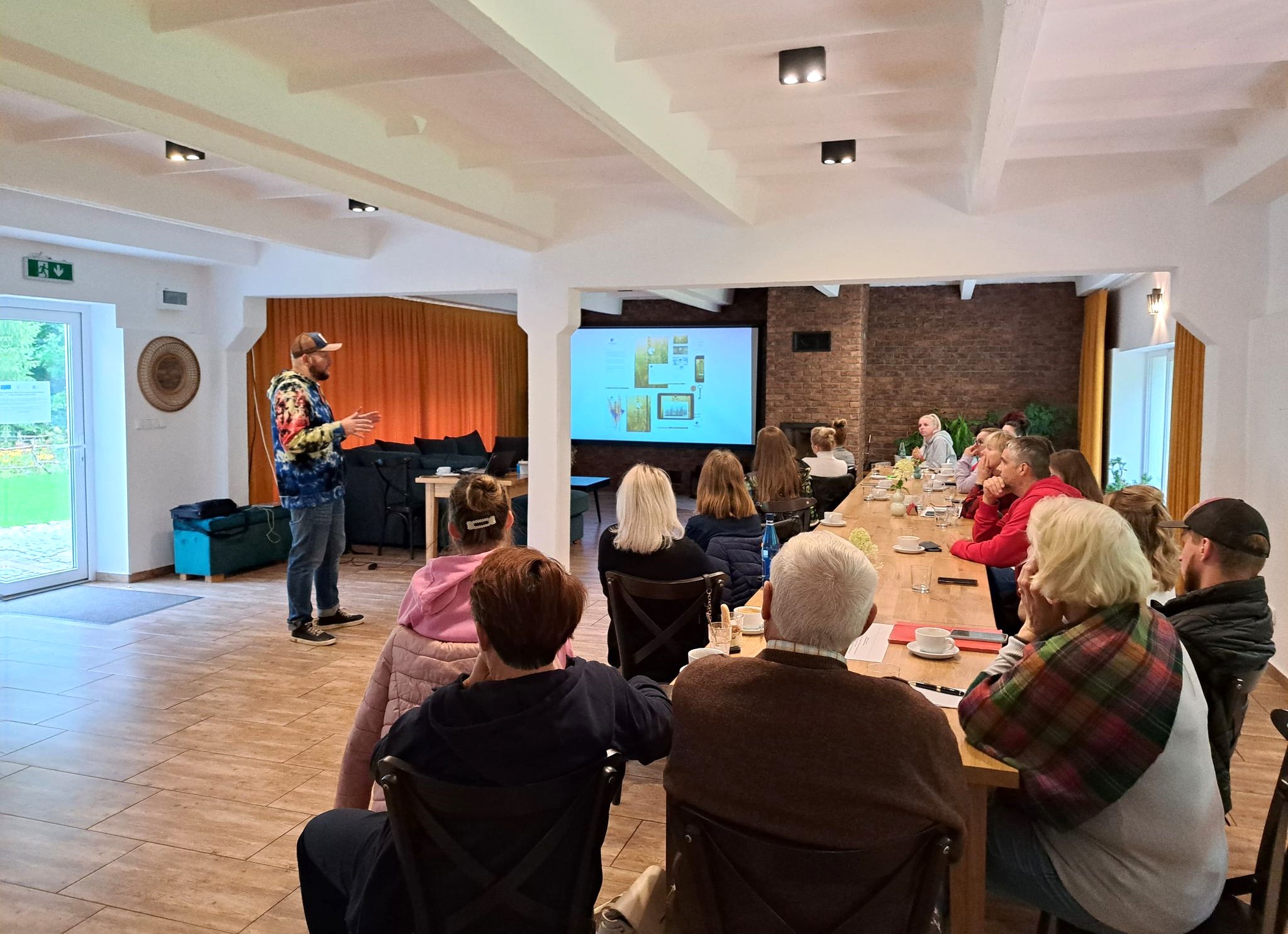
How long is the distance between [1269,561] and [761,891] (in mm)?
4482

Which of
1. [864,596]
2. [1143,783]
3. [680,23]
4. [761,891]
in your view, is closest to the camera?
[761,891]

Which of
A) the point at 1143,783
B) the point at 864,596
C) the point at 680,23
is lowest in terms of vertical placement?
the point at 1143,783

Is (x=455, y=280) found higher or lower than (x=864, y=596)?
higher

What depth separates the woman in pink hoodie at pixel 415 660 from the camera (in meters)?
2.28

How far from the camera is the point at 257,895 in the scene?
8.97ft

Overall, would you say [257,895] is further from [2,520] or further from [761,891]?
[2,520]

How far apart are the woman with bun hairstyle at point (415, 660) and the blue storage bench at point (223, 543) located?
4784 mm

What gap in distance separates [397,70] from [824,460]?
4.67m

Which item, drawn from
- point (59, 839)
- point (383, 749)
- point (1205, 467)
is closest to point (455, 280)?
point (59, 839)

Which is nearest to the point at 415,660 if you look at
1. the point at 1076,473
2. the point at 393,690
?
the point at 393,690

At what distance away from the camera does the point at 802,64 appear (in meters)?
3.24

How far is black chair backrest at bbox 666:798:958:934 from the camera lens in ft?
4.87

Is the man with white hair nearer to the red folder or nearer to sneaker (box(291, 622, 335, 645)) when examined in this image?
the red folder

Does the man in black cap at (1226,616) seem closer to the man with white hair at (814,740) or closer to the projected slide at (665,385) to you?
the man with white hair at (814,740)
